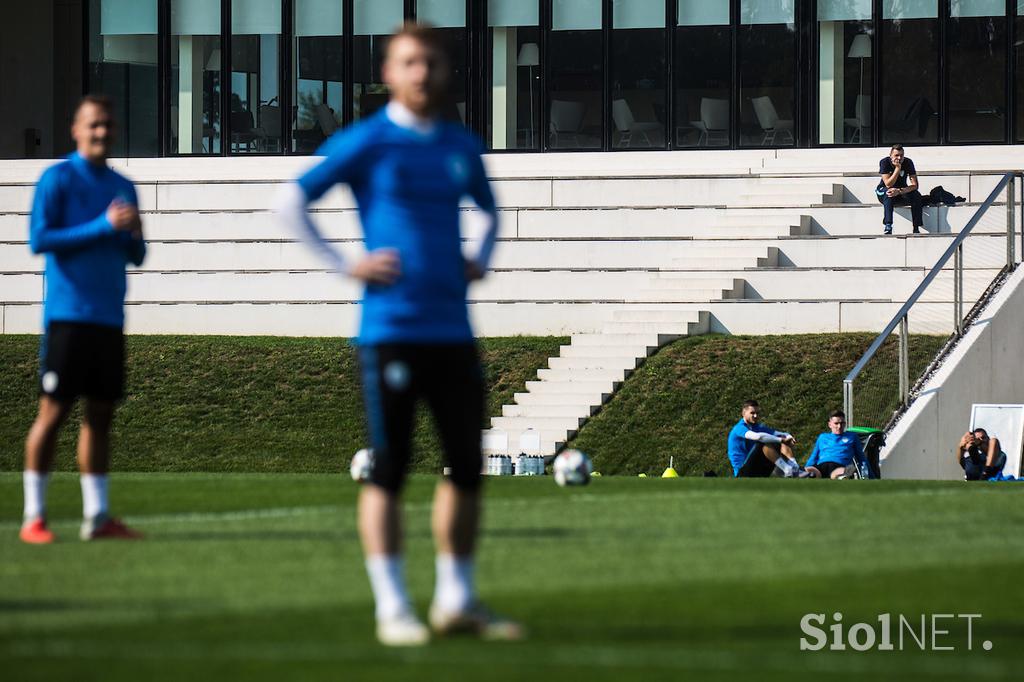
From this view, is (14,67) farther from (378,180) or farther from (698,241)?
(378,180)

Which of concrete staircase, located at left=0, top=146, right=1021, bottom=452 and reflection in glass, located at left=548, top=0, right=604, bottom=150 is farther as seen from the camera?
reflection in glass, located at left=548, top=0, right=604, bottom=150

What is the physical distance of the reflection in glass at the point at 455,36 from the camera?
3353cm

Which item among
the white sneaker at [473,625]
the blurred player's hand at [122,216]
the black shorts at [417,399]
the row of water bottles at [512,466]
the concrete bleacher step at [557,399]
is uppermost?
the blurred player's hand at [122,216]

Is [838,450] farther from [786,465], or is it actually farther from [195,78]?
[195,78]

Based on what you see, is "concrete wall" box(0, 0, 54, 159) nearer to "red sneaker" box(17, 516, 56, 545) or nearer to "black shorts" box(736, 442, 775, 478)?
"black shorts" box(736, 442, 775, 478)

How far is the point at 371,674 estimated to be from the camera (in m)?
5.29

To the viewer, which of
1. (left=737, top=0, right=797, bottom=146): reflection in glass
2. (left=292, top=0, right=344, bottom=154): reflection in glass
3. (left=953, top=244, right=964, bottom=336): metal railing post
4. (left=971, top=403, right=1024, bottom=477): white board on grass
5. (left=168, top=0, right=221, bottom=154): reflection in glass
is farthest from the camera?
(left=168, top=0, right=221, bottom=154): reflection in glass

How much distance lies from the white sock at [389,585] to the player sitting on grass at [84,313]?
3478mm

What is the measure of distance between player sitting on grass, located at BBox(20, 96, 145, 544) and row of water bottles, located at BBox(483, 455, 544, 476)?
42.0ft

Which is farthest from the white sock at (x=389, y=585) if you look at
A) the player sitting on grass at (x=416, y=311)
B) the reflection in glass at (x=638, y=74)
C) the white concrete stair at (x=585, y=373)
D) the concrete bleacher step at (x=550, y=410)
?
the reflection in glass at (x=638, y=74)

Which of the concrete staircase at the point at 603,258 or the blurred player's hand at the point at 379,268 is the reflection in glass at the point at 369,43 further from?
the blurred player's hand at the point at 379,268

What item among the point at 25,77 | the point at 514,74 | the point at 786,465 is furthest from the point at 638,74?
the point at 786,465

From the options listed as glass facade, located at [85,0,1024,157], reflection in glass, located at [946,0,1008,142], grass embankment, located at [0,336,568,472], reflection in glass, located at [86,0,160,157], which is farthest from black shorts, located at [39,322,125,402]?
reflection in glass, located at [86,0,160,157]

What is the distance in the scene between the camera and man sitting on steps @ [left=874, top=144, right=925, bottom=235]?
26.5 meters
